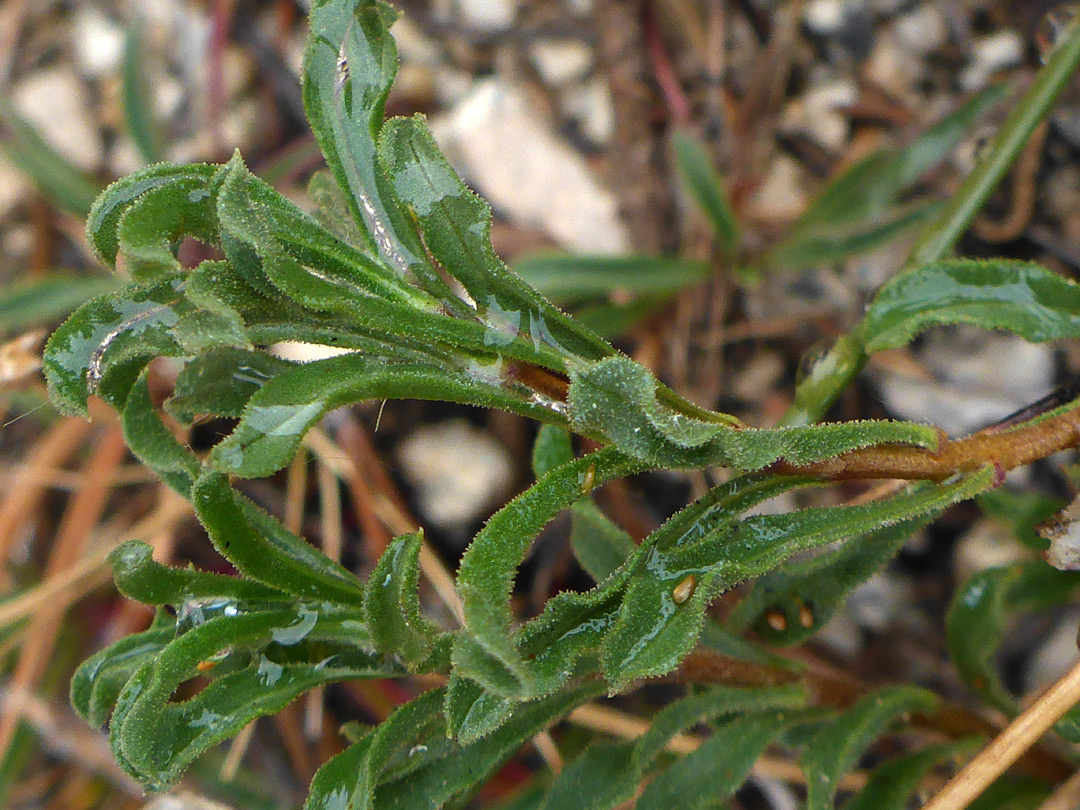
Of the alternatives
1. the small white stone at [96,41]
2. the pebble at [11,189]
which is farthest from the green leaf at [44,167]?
the small white stone at [96,41]

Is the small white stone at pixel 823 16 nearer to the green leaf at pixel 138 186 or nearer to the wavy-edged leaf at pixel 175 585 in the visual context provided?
the green leaf at pixel 138 186

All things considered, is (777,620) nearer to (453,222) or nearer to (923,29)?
(453,222)

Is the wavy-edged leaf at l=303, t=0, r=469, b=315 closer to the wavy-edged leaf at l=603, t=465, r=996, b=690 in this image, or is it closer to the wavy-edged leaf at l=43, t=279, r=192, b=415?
the wavy-edged leaf at l=43, t=279, r=192, b=415

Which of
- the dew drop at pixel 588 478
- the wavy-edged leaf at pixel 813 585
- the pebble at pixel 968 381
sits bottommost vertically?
the pebble at pixel 968 381

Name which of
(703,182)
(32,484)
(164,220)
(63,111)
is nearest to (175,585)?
(164,220)

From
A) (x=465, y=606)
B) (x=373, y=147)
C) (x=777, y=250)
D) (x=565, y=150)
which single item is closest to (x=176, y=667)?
(x=465, y=606)

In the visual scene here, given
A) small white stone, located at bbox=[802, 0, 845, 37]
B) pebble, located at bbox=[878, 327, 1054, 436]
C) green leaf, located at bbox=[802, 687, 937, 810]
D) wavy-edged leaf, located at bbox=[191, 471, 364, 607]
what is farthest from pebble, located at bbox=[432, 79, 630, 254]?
wavy-edged leaf, located at bbox=[191, 471, 364, 607]
